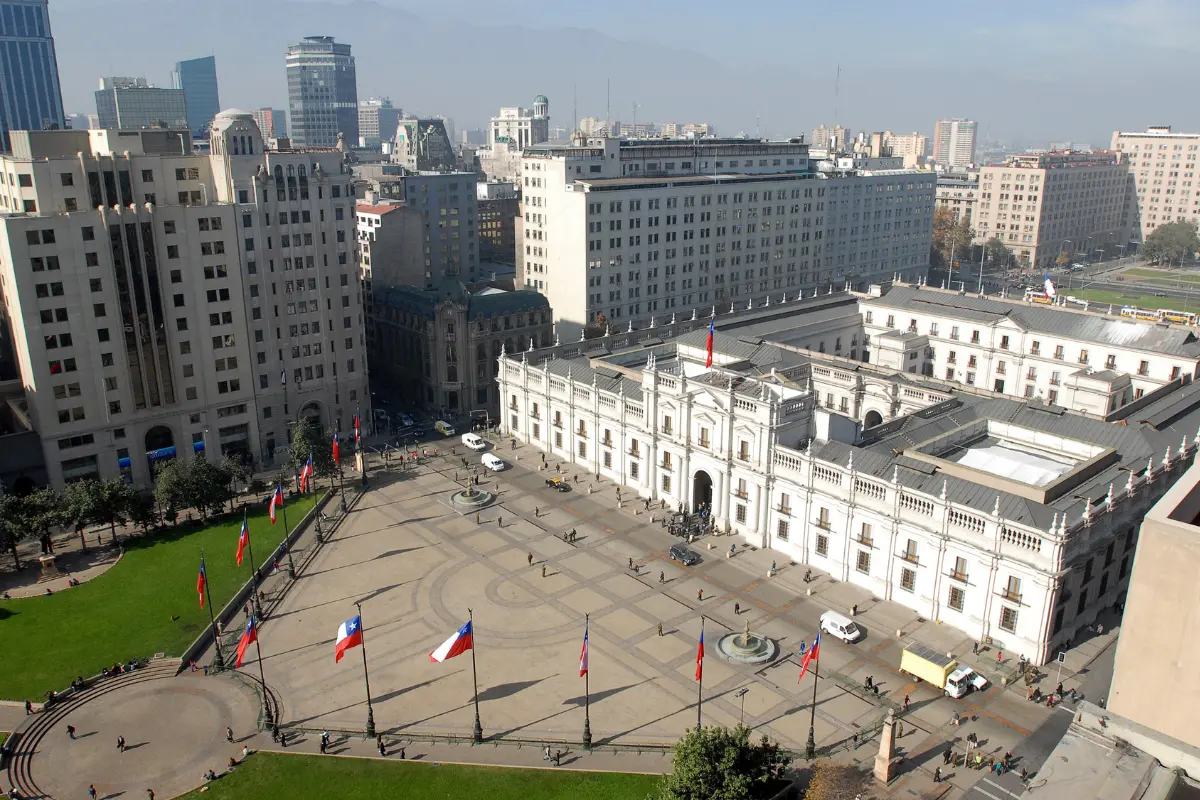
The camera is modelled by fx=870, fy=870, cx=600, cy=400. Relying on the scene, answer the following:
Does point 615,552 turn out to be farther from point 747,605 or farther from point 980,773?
point 980,773

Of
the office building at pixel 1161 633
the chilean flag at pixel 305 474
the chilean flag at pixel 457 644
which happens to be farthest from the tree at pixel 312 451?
the office building at pixel 1161 633

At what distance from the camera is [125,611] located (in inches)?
2982

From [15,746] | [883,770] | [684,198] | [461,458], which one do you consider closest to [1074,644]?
[883,770]

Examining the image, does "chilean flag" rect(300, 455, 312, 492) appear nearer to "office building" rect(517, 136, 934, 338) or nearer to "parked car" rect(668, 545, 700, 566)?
"parked car" rect(668, 545, 700, 566)

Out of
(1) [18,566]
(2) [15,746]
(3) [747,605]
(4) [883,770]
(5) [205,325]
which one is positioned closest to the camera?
(4) [883,770]

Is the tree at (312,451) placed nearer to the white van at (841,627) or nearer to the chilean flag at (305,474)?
the chilean flag at (305,474)

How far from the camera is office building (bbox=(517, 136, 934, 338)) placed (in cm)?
14788

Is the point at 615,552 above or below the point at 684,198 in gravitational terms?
below

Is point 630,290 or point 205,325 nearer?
point 205,325

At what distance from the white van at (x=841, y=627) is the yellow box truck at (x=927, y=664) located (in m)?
4.44

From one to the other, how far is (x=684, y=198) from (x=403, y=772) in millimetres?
120788

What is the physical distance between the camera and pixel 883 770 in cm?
5369

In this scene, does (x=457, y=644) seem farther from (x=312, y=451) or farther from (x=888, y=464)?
(x=312, y=451)

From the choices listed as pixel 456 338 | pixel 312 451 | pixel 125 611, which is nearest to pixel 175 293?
pixel 312 451
